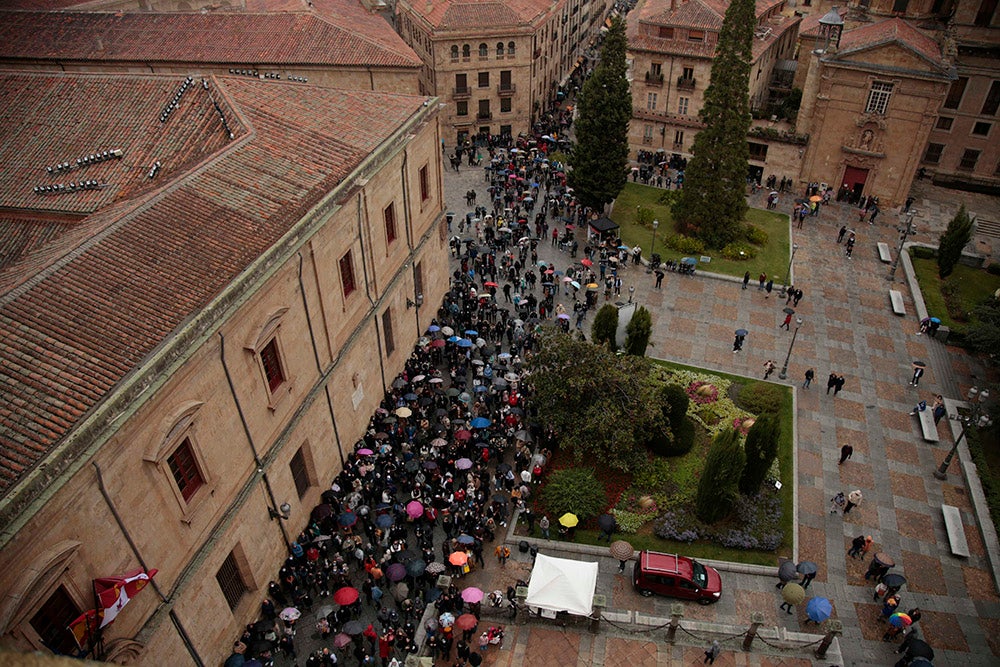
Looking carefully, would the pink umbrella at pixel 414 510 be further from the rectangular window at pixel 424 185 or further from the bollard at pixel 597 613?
the rectangular window at pixel 424 185

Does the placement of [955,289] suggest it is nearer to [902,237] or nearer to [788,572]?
[902,237]

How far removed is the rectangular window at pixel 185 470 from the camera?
18.6m

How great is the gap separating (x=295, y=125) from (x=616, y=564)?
2072 centimetres

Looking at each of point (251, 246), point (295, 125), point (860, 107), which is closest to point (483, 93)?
point (860, 107)

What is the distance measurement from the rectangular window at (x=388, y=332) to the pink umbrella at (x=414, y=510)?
354 inches

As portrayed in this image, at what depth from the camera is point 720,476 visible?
25156mm

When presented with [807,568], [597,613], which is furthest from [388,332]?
[807,568]

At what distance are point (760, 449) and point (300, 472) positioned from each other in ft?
56.1

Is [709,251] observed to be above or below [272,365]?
below

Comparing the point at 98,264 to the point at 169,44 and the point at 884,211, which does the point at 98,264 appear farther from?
the point at 884,211

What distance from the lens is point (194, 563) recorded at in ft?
64.1

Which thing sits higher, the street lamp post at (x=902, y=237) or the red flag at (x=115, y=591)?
the red flag at (x=115, y=591)

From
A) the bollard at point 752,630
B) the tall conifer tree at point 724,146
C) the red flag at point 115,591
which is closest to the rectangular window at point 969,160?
the tall conifer tree at point 724,146

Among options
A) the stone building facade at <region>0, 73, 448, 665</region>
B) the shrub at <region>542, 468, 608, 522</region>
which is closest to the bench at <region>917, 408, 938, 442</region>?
the shrub at <region>542, 468, 608, 522</region>
